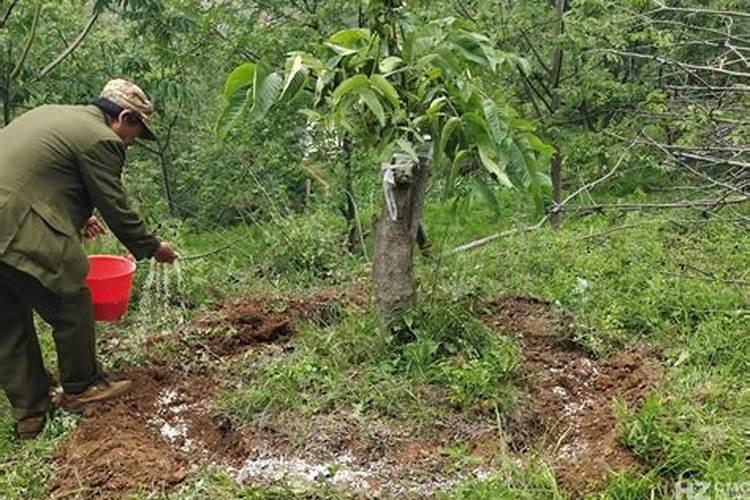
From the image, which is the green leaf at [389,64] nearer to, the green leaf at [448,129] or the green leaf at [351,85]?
the green leaf at [351,85]

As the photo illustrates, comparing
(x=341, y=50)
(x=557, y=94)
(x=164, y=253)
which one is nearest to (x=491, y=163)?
(x=341, y=50)

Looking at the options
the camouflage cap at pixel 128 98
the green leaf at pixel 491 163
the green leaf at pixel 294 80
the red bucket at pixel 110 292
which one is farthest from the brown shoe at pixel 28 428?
the green leaf at pixel 491 163

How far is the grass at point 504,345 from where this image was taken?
8.97 ft

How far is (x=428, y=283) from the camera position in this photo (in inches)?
157

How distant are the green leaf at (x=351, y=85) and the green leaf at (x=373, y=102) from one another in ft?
0.07

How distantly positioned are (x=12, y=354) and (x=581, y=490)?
2306 mm

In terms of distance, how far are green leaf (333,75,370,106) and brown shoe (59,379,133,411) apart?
160cm

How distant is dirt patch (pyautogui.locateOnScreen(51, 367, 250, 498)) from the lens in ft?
9.16

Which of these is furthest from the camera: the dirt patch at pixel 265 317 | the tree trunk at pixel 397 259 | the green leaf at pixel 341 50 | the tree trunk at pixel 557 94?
the tree trunk at pixel 557 94

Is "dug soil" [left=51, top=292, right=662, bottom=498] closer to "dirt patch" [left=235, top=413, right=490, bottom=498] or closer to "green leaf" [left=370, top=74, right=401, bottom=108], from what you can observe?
"dirt patch" [left=235, top=413, right=490, bottom=498]

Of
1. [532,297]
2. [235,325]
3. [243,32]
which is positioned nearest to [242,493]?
[235,325]

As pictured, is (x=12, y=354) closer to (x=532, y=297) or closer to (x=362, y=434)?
(x=362, y=434)

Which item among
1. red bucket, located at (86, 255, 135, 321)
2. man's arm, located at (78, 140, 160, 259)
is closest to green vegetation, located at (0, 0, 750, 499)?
red bucket, located at (86, 255, 135, 321)

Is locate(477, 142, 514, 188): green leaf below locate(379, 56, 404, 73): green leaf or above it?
below
